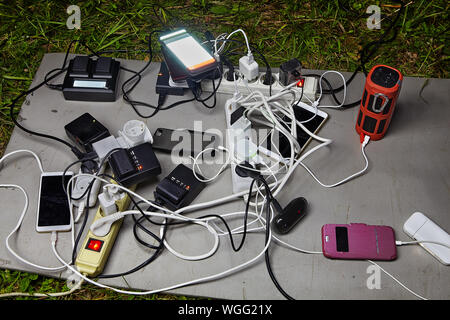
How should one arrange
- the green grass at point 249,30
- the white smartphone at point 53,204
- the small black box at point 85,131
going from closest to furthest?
the white smartphone at point 53,204 → the small black box at point 85,131 → the green grass at point 249,30

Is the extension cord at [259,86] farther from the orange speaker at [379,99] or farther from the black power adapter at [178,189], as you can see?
the black power adapter at [178,189]

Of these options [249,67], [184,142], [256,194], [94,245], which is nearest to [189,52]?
[249,67]

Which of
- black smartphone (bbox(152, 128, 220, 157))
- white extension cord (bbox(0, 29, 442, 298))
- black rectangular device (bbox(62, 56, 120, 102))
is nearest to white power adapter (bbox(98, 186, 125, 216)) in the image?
white extension cord (bbox(0, 29, 442, 298))

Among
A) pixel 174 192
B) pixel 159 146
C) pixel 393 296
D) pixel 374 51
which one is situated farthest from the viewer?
pixel 374 51

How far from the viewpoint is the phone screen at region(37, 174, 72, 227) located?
1.29m

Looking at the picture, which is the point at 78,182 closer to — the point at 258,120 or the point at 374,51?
the point at 258,120

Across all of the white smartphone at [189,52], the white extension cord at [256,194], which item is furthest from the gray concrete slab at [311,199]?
the white smartphone at [189,52]

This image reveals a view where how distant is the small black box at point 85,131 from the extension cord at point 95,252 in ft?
0.79

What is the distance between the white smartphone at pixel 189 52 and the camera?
1.44m

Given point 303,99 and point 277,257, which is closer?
point 277,257

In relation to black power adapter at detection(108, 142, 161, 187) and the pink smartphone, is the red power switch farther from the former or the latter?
the pink smartphone

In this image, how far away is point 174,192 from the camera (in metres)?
1.28

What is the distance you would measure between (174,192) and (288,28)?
0.92 metres

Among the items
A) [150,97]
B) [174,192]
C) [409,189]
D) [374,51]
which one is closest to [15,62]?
[150,97]
